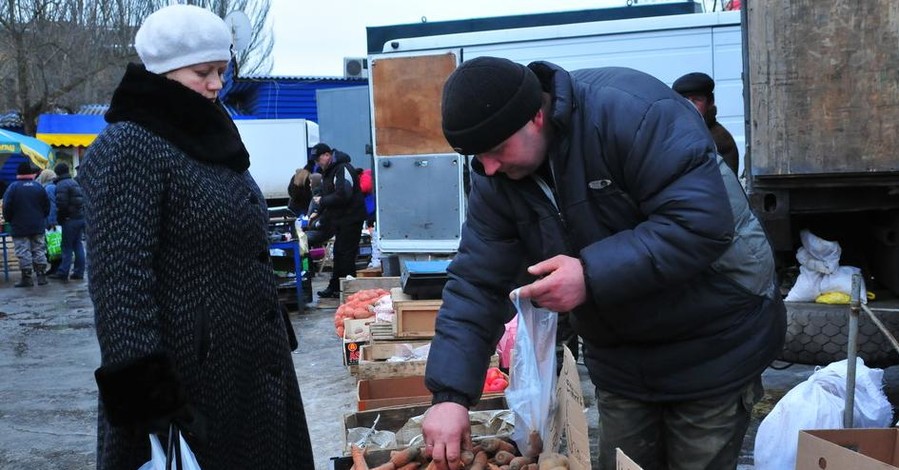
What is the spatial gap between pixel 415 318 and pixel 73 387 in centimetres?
322

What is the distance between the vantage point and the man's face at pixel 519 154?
2230 millimetres

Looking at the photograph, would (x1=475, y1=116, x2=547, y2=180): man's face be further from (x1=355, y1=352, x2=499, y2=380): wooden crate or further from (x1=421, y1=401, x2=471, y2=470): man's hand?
(x1=355, y1=352, x2=499, y2=380): wooden crate

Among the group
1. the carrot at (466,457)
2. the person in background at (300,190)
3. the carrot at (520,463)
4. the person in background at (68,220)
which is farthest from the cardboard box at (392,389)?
the person in background at (68,220)

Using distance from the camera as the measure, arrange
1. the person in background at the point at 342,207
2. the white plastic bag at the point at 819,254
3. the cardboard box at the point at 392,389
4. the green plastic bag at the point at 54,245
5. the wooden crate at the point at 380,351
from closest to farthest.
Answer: the white plastic bag at the point at 819,254
the cardboard box at the point at 392,389
the wooden crate at the point at 380,351
the person in background at the point at 342,207
the green plastic bag at the point at 54,245

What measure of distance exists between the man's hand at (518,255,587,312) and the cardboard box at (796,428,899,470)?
39.6 inches

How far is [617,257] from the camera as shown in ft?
7.07

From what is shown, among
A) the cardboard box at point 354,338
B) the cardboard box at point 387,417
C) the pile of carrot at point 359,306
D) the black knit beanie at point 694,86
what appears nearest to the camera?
the cardboard box at point 387,417

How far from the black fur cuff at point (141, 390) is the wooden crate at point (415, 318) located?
3778 millimetres

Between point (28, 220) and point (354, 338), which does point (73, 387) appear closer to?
point (354, 338)

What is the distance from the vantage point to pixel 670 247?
7.02 ft

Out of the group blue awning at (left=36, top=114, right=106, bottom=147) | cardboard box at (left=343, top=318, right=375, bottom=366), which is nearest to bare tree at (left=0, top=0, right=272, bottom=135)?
blue awning at (left=36, top=114, right=106, bottom=147)

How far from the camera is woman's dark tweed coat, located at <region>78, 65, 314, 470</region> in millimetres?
2387

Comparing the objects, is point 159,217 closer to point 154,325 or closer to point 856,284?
point 154,325

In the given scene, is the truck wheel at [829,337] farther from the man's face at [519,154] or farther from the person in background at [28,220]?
the person in background at [28,220]
